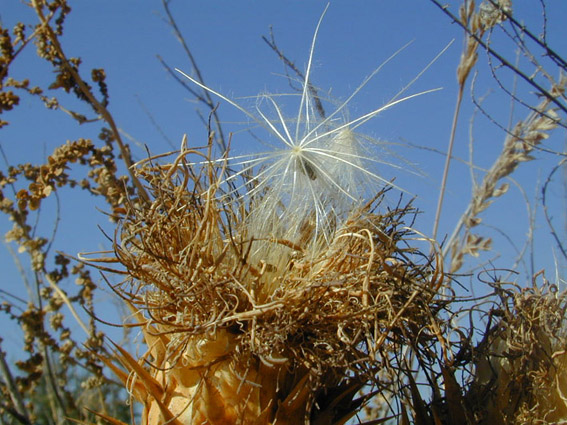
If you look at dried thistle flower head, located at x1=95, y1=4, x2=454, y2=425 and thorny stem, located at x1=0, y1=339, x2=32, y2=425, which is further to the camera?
thorny stem, located at x1=0, y1=339, x2=32, y2=425

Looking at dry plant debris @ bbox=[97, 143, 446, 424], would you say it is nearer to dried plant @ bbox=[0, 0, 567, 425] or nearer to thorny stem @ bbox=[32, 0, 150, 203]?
dried plant @ bbox=[0, 0, 567, 425]

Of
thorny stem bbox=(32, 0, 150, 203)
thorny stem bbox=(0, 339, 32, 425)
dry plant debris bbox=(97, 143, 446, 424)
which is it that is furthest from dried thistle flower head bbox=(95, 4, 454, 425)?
thorny stem bbox=(0, 339, 32, 425)

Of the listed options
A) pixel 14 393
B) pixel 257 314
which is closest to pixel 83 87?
pixel 14 393

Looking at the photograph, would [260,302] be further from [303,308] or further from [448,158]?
[448,158]

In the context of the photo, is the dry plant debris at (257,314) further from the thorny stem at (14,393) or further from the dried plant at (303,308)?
the thorny stem at (14,393)

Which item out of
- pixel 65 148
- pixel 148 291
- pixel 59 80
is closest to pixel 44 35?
pixel 59 80

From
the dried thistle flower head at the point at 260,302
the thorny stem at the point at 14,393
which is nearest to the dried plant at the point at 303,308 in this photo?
the dried thistle flower head at the point at 260,302

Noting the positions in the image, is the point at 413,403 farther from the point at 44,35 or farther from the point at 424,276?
the point at 44,35

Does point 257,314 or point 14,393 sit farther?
point 14,393

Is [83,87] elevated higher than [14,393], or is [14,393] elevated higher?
[83,87]

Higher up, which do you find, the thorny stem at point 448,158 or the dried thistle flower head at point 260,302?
the thorny stem at point 448,158

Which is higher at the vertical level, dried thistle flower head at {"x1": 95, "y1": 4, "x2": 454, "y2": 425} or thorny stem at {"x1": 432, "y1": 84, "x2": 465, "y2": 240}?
thorny stem at {"x1": 432, "y1": 84, "x2": 465, "y2": 240}
